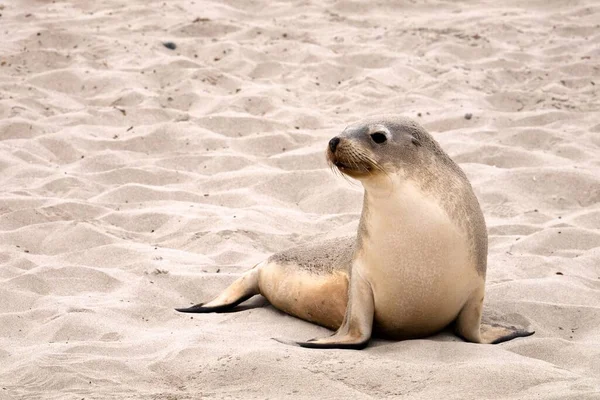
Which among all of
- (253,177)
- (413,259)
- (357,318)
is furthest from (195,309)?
(253,177)

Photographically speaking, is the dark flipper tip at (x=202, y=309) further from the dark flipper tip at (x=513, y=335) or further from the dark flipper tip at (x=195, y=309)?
the dark flipper tip at (x=513, y=335)

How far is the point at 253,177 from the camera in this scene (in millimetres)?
6121

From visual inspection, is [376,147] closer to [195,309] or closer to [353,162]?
[353,162]

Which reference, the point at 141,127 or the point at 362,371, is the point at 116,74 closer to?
the point at 141,127

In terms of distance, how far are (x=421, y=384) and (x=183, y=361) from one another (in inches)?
33.5

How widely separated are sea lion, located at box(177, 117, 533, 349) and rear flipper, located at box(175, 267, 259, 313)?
0.72 m

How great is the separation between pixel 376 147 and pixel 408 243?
359mm

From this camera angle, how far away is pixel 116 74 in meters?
7.96

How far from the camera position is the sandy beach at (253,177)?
327 cm

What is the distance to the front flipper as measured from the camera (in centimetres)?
347

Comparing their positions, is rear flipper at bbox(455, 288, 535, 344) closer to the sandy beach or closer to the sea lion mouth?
the sandy beach

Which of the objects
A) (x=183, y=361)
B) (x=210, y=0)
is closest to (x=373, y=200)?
(x=183, y=361)

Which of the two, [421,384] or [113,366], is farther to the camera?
[113,366]

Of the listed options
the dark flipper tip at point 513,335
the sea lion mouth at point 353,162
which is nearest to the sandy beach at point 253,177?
the dark flipper tip at point 513,335
